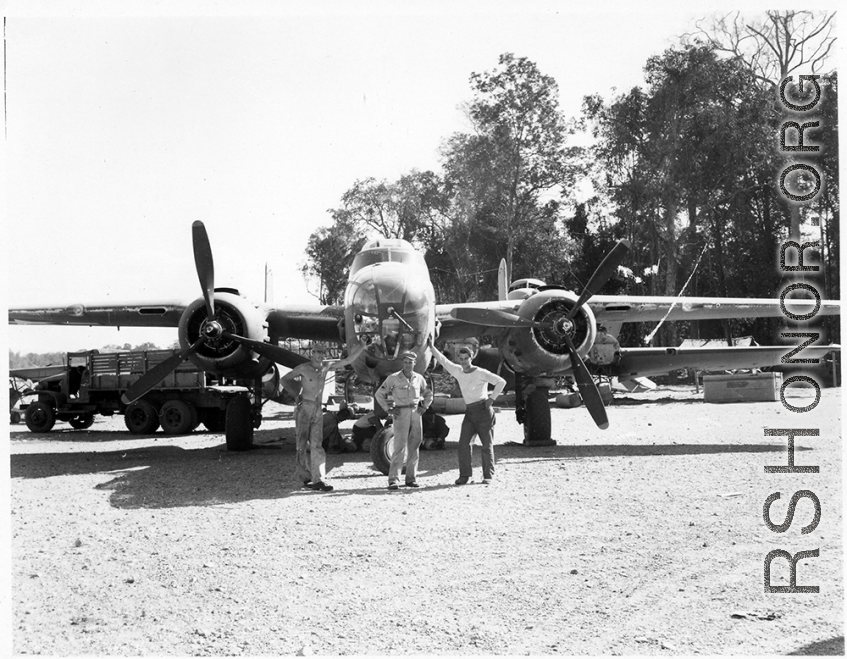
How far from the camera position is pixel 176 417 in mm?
19891

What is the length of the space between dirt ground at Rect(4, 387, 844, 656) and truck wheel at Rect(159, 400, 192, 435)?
24.5ft

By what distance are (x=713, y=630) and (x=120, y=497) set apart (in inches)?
289

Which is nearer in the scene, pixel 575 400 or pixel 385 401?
pixel 385 401

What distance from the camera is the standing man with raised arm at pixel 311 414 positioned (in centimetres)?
1011

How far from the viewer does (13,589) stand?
19.6 feet

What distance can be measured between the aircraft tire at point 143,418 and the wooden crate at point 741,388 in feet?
57.2

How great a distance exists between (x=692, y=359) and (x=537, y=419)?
3.47 m

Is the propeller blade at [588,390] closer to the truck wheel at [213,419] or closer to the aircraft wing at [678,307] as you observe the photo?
the aircraft wing at [678,307]

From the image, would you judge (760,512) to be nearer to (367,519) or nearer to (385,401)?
(367,519)

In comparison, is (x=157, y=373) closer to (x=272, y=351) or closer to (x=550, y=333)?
(x=272, y=351)

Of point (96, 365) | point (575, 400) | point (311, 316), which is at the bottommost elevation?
point (575, 400)

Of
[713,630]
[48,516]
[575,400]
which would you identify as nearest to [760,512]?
[713,630]

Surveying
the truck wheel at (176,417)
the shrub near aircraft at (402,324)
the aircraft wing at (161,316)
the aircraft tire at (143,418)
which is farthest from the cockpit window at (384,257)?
the aircraft tire at (143,418)

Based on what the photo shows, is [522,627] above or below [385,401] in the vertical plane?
below
